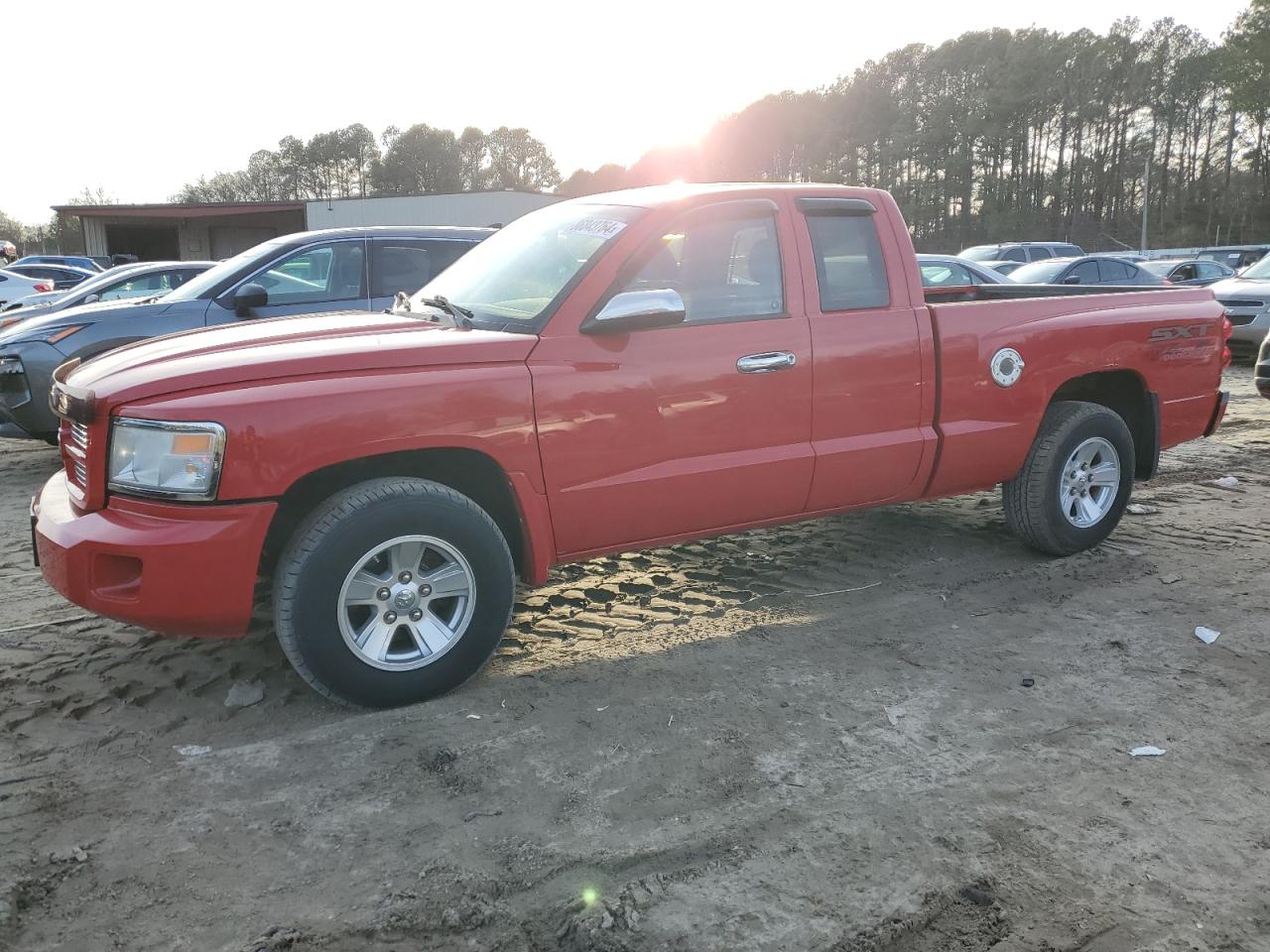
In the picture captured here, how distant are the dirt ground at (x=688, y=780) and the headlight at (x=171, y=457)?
0.92 metres

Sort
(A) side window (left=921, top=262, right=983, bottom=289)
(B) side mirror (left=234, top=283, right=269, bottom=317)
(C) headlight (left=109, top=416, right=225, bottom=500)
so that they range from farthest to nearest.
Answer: (A) side window (left=921, top=262, right=983, bottom=289) < (B) side mirror (left=234, top=283, right=269, bottom=317) < (C) headlight (left=109, top=416, right=225, bottom=500)

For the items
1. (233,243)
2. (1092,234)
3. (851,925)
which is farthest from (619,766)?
(1092,234)

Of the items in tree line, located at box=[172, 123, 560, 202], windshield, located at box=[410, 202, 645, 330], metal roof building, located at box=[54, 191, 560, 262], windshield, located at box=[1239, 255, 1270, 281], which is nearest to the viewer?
windshield, located at box=[410, 202, 645, 330]

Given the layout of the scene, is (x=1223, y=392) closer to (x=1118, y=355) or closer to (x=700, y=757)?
(x=1118, y=355)

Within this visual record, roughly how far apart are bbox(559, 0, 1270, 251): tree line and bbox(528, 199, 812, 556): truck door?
6242 centimetres

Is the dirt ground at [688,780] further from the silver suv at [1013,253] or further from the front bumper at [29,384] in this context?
the silver suv at [1013,253]

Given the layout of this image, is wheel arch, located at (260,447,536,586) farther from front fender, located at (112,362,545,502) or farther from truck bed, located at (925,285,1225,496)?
truck bed, located at (925,285,1225,496)

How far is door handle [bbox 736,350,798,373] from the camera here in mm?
4164

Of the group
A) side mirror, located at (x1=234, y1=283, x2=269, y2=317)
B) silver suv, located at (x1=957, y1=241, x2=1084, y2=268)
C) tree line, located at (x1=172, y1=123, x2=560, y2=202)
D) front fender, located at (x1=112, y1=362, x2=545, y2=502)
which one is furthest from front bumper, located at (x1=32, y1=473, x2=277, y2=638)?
tree line, located at (x1=172, y1=123, x2=560, y2=202)

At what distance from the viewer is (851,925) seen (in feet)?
8.18

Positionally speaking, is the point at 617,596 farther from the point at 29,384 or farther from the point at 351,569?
the point at 29,384

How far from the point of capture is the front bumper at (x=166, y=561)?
3273 mm

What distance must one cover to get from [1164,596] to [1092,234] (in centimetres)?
6409

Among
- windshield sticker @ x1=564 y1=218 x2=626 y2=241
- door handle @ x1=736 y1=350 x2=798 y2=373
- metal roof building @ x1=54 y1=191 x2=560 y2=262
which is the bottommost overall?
door handle @ x1=736 y1=350 x2=798 y2=373
